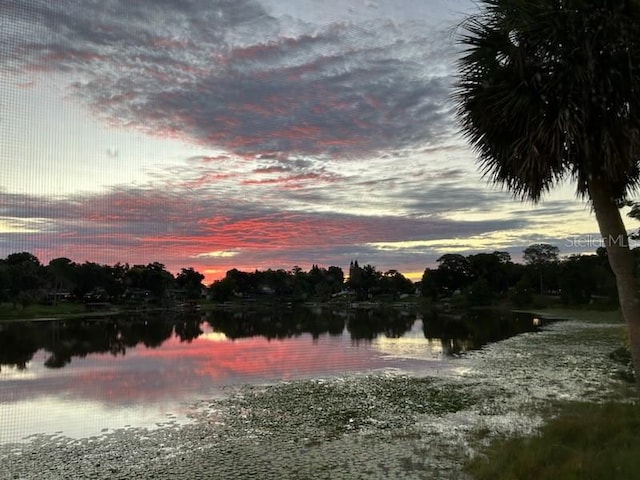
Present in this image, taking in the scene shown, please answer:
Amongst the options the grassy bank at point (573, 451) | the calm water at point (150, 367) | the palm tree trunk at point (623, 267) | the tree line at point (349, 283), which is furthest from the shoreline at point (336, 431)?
the tree line at point (349, 283)

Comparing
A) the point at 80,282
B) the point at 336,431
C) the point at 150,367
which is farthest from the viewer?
the point at 80,282

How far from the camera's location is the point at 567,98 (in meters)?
8.59

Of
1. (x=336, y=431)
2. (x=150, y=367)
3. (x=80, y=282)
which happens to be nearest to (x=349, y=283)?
(x=80, y=282)

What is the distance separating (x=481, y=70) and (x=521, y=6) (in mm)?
1505

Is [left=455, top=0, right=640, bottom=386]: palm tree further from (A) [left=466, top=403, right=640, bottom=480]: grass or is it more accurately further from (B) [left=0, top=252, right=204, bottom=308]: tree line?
(B) [left=0, top=252, right=204, bottom=308]: tree line

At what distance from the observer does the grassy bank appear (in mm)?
8031

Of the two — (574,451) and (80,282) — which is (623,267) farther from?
(80,282)

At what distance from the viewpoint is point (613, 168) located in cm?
841

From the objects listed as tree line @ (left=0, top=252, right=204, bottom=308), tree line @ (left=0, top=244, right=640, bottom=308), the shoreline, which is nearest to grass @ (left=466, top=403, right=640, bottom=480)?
the shoreline

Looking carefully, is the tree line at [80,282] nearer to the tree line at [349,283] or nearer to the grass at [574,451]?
the tree line at [349,283]

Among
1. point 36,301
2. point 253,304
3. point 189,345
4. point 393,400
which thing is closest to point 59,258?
point 36,301

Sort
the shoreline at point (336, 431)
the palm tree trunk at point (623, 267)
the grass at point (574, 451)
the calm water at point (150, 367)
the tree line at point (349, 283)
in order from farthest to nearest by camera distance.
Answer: the tree line at point (349, 283), the calm water at point (150, 367), the shoreline at point (336, 431), the palm tree trunk at point (623, 267), the grass at point (574, 451)

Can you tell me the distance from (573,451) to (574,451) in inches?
1.3

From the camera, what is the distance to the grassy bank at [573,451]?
8.03 m
